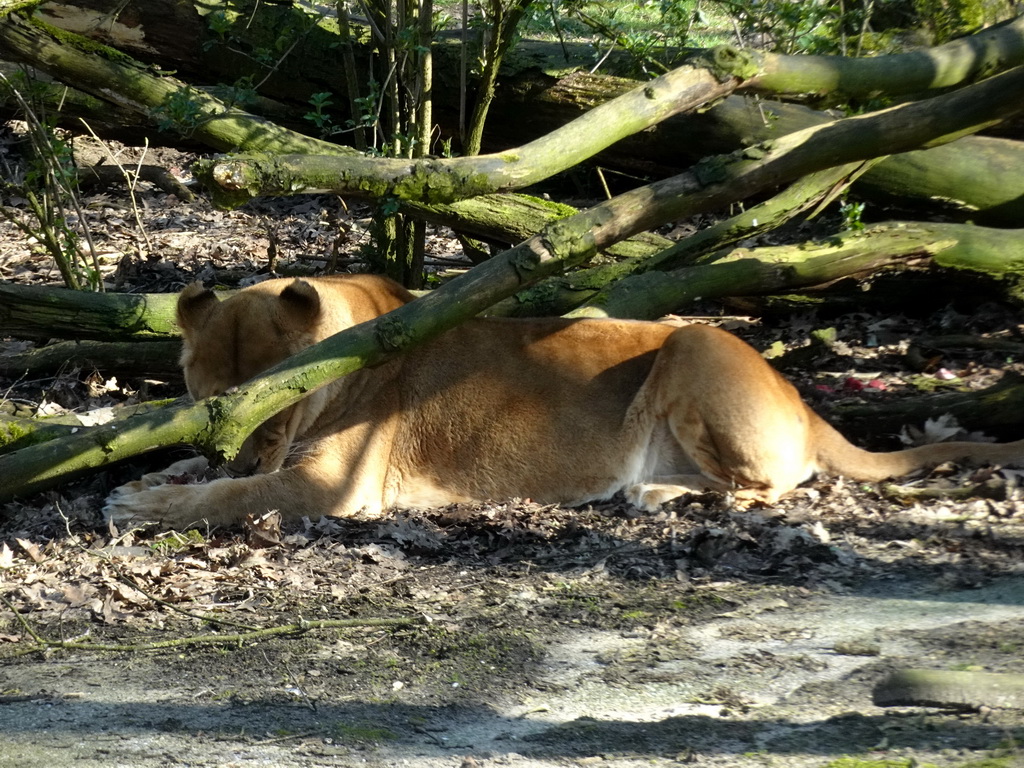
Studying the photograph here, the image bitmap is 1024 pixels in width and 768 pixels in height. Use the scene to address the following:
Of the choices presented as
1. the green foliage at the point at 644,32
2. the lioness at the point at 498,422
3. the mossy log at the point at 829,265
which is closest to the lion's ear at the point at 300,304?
the lioness at the point at 498,422

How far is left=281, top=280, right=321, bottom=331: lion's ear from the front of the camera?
250 inches

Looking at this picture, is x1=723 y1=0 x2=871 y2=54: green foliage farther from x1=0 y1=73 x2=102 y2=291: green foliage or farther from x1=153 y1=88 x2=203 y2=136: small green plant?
x1=0 y1=73 x2=102 y2=291: green foliage

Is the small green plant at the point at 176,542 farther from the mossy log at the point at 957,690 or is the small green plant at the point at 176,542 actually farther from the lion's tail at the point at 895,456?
the mossy log at the point at 957,690

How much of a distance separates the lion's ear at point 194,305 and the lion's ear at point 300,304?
48 centimetres

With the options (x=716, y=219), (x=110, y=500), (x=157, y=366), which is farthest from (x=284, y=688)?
(x=716, y=219)

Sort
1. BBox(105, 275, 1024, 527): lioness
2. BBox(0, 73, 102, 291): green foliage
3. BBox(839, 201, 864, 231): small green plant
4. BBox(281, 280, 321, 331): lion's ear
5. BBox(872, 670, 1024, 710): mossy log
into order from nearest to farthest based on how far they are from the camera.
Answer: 1. BBox(872, 670, 1024, 710): mossy log
2. BBox(281, 280, 321, 331): lion's ear
3. BBox(105, 275, 1024, 527): lioness
4. BBox(839, 201, 864, 231): small green plant
5. BBox(0, 73, 102, 291): green foliage

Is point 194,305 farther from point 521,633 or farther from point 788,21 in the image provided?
point 788,21

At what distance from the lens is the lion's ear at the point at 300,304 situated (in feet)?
20.8

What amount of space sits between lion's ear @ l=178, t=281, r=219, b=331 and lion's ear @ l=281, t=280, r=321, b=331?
0.48 metres

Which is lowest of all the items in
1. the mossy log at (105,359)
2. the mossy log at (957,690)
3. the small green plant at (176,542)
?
the small green plant at (176,542)

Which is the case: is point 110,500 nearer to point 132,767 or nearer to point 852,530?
point 132,767

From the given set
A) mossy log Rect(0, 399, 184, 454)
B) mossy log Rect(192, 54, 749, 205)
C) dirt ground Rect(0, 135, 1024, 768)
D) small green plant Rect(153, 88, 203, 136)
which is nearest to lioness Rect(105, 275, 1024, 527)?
dirt ground Rect(0, 135, 1024, 768)

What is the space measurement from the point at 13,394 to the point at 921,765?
7.15 metres

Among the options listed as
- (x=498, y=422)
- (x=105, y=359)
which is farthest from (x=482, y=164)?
(x=105, y=359)
